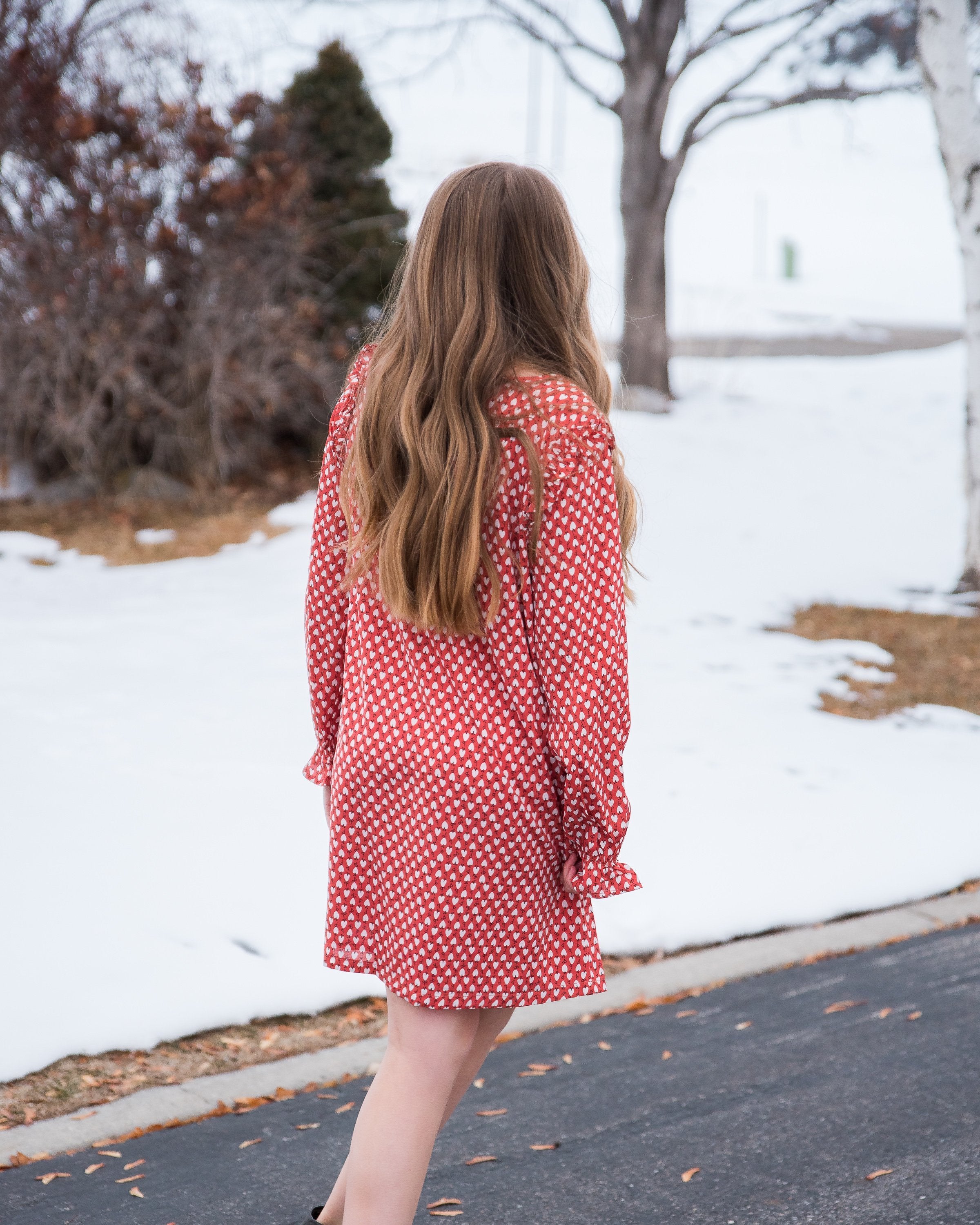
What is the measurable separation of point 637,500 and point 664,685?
13.1 ft

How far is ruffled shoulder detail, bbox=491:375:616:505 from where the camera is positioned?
1820mm

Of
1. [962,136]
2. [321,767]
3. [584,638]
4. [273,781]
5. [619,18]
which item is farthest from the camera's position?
[619,18]

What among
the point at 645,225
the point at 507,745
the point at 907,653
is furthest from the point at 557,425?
the point at 645,225

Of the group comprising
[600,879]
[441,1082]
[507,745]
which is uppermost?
[507,745]

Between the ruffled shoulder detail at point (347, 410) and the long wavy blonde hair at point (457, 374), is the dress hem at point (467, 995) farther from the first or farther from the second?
the ruffled shoulder detail at point (347, 410)

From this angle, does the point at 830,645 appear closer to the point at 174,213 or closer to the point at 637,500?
the point at 637,500

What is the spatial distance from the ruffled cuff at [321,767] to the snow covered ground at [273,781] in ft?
4.31

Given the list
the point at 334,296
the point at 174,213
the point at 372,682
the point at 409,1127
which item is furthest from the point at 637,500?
the point at 334,296

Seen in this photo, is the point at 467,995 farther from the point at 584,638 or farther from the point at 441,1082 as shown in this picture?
the point at 584,638

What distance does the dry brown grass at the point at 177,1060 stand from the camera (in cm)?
282

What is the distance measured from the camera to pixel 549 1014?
3400mm

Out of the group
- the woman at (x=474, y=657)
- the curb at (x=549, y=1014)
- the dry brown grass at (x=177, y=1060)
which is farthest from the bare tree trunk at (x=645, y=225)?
the woman at (x=474, y=657)

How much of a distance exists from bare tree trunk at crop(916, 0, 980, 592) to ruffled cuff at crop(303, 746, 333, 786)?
6493 mm

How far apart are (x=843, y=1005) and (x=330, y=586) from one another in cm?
214
